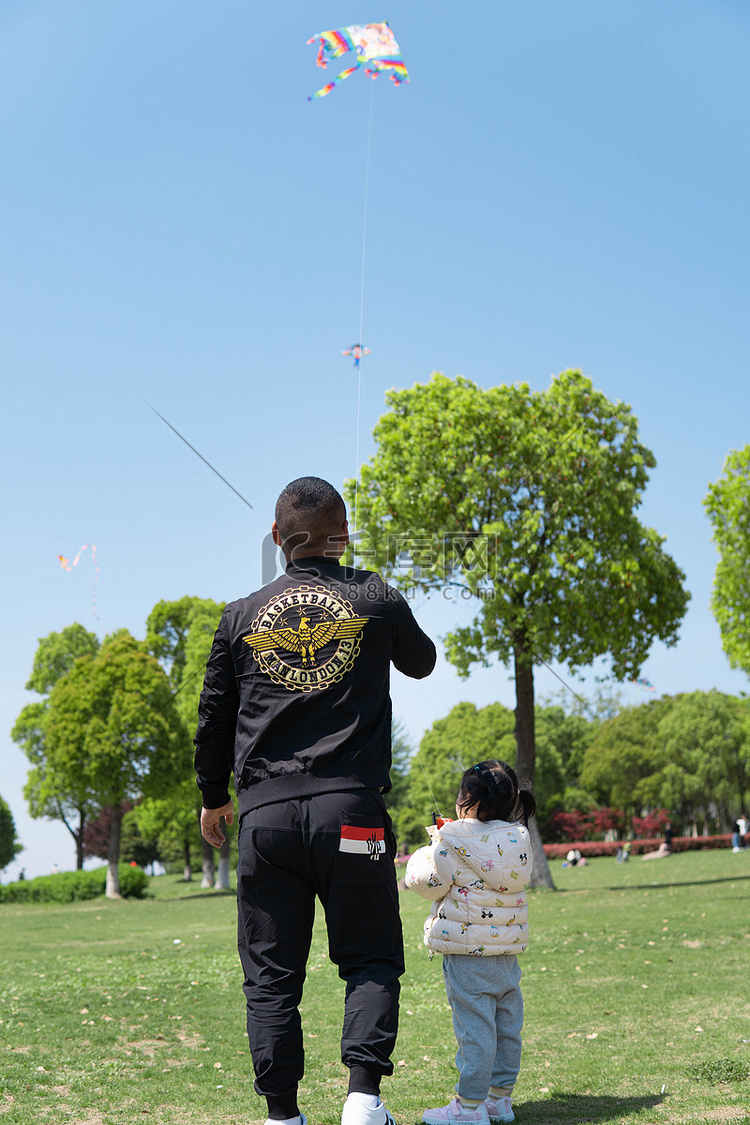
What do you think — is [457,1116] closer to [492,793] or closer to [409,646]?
[492,793]

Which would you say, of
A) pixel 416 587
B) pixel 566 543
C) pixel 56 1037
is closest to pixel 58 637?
pixel 416 587

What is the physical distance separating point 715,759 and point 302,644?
173ft

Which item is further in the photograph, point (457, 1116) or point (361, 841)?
point (457, 1116)

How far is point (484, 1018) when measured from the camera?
3.79 meters

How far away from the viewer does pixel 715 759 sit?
5094cm

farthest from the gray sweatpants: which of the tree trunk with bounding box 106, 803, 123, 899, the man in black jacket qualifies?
the tree trunk with bounding box 106, 803, 123, 899

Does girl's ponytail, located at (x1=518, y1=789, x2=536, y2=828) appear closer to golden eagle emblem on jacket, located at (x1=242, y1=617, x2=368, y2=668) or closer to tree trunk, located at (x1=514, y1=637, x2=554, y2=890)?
golden eagle emblem on jacket, located at (x1=242, y1=617, x2=368, y2=668)

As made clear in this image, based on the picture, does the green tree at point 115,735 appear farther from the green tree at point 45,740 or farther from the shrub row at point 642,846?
the shrub row at point 642,846

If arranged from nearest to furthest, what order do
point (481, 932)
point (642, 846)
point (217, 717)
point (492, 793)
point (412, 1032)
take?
point (217, 717), point (481, 932), point (492, 793), point (412, 1032), point (642, 846)

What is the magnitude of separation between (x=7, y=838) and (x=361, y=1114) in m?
56.3

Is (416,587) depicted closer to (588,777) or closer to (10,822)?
(588,777)

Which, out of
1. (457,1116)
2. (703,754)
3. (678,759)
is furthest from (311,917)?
(678,759)

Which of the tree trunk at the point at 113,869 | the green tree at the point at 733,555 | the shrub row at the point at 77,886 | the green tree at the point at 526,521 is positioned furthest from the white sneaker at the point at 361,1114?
the shrub row at the point at 77,886

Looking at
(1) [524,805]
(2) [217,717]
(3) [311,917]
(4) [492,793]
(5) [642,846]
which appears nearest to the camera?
(3) [311,917]
